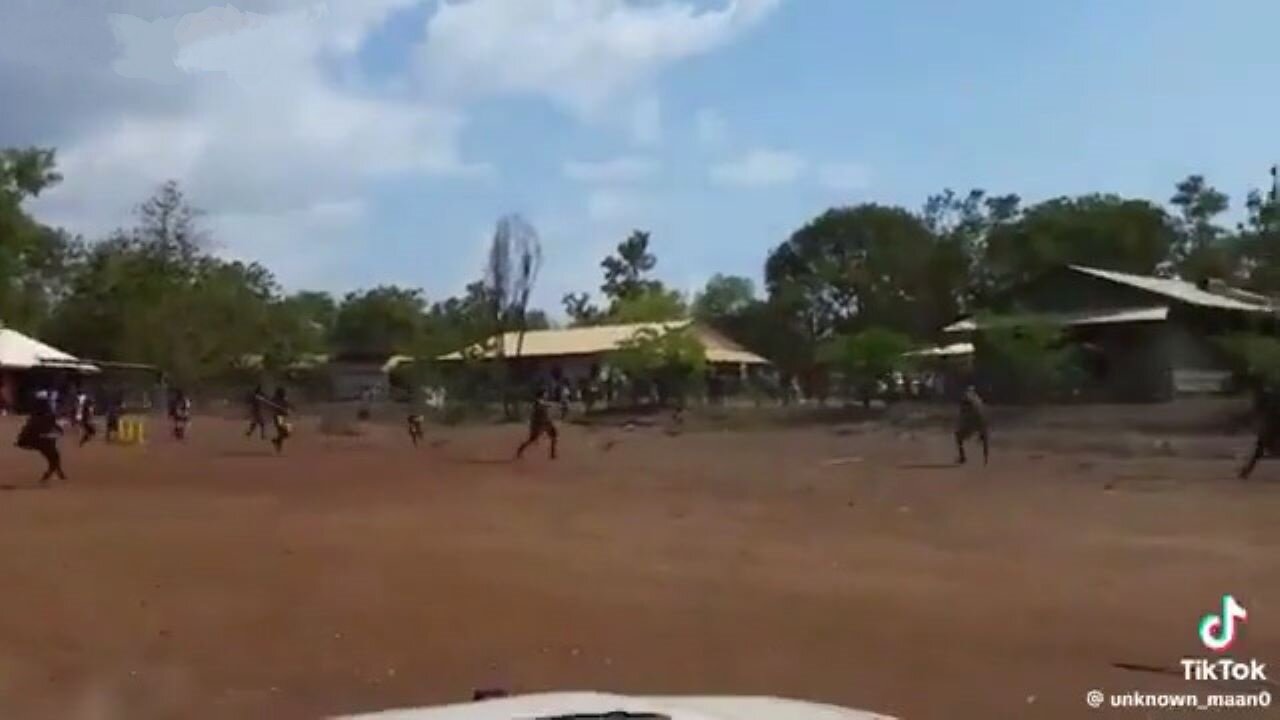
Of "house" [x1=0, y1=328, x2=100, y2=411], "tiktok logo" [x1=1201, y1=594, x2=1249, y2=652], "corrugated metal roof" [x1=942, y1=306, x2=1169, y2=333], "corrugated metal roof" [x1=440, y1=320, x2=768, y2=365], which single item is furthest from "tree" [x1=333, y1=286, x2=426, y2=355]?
"tiktok logo" [x1=1201, y1=594, x2=1249, y2=652]

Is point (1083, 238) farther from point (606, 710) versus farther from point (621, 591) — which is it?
point (606, 710)

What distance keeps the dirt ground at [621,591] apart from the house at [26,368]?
4047 centimetres

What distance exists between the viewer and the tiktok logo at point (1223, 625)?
9492 millimetres

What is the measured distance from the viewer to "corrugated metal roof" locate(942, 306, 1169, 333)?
45781mm

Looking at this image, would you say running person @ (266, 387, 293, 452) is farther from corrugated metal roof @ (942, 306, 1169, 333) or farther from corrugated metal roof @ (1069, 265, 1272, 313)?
corrugated metal roof @ (1069, 265, 1272, 313)

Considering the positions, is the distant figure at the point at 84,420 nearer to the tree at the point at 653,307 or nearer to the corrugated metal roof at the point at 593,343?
the corrugated metal roof at the point at 593,343

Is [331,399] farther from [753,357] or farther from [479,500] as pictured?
[479,500]

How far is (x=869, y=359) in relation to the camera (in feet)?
166

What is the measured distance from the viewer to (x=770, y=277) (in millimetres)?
89062

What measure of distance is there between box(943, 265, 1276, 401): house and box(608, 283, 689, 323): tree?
2886cm

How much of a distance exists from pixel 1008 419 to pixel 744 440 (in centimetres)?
750

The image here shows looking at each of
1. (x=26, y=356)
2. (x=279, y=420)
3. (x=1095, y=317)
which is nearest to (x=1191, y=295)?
(x=1095, y=317)

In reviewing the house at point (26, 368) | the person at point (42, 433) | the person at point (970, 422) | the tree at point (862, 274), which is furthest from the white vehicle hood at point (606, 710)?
the tree at point (862, 274)

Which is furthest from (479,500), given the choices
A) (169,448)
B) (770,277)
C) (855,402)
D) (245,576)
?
(770,277)
